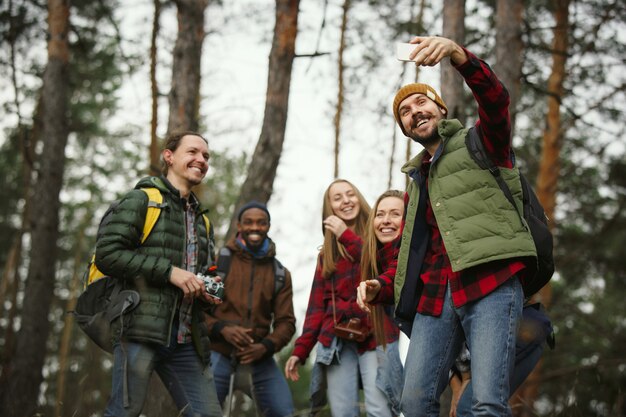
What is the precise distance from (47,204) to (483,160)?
28.9 ft

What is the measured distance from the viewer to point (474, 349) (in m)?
3.09

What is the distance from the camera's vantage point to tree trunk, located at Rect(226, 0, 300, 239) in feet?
23.1

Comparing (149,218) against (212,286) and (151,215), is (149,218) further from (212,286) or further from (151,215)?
(212,286)

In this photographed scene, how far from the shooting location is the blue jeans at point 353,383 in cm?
463

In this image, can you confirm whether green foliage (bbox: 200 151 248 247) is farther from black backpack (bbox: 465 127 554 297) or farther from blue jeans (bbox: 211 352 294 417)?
black backpack (bbox: 465 127 554 297)

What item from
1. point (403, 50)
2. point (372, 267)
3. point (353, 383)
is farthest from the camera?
point (353, 383)

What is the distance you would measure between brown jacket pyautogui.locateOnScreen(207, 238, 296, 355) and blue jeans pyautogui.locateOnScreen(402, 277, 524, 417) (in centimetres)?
214

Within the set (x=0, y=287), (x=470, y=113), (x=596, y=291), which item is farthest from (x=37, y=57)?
(x=596, y=291)

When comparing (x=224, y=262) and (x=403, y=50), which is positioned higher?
(x=403, y=50)

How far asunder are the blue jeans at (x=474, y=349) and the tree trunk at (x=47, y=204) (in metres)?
7.99

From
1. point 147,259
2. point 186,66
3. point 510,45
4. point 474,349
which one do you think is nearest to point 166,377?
point 147,259

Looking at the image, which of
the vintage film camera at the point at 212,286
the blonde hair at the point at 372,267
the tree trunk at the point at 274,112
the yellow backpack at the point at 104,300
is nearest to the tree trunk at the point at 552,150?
the tree trunk at the point at 274,112

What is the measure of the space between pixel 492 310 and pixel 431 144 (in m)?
0.93

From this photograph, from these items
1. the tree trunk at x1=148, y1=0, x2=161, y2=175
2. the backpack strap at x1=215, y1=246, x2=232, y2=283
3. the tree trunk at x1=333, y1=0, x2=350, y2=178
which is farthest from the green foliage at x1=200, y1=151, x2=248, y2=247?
the backpack strap at x1=215, y1=246, x2=232, y2=283
